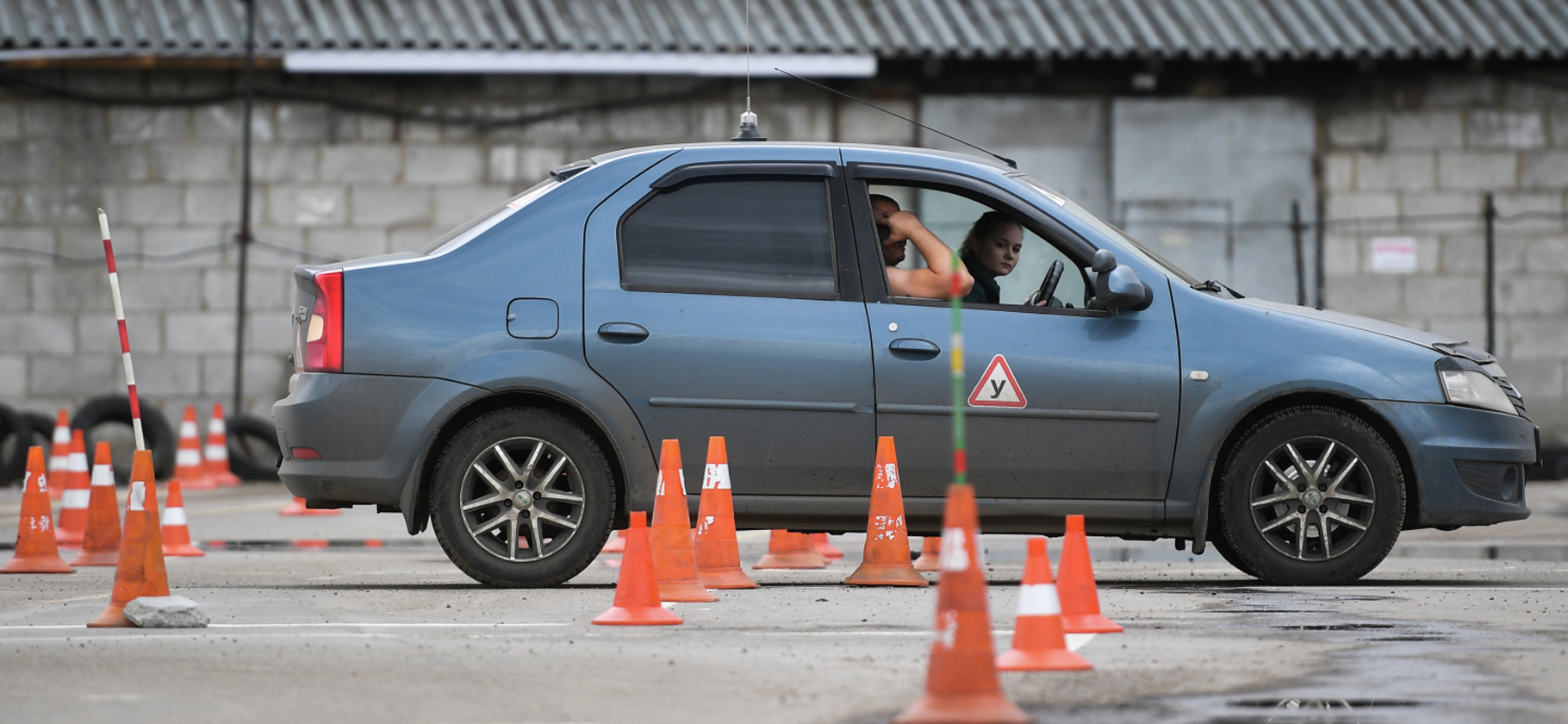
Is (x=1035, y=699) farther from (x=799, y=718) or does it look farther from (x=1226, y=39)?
(x=1226, y=39)

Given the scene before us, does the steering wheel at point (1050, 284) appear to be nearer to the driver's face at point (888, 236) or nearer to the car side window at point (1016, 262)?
the car side window at point (1016, 262)

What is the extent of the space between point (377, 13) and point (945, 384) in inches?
407

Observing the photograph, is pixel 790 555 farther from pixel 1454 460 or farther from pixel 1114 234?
pixel 1454 460

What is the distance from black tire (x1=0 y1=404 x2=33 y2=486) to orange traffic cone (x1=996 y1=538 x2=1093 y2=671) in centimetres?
1193

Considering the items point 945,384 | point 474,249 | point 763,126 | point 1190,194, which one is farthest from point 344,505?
point 1190,194

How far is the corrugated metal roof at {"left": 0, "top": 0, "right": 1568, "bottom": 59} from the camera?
A: 1659 centimetres

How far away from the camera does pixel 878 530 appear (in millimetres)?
7863

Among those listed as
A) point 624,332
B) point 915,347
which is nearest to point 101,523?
point 624,332

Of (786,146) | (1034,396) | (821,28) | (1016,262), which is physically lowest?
(1034,396)

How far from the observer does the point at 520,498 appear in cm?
790

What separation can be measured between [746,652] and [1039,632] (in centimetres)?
91

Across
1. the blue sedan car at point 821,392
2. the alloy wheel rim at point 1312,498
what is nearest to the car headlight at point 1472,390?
the blue sedan car at point 821,392

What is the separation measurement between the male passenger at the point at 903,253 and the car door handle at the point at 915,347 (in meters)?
0.21

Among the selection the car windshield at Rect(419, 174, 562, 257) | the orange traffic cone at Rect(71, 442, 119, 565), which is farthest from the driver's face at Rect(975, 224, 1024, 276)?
the orange traffic cone at Rect(71, 442, 119, 565)
